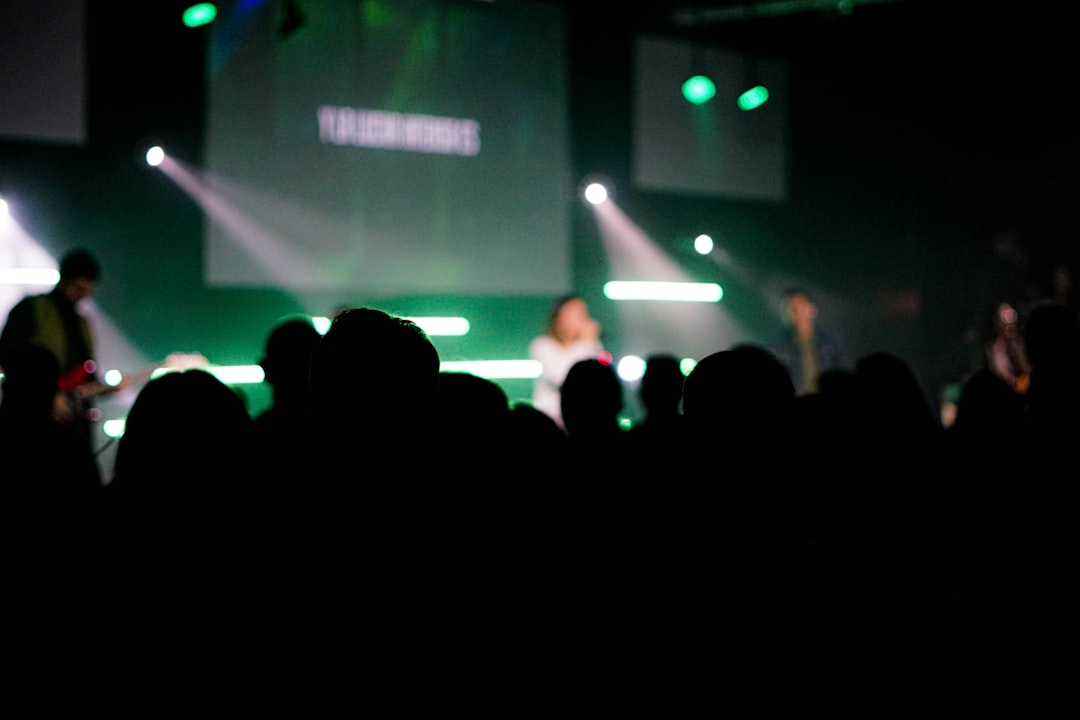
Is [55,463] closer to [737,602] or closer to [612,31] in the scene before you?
[737,602]

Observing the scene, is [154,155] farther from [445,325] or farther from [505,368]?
[505,368]

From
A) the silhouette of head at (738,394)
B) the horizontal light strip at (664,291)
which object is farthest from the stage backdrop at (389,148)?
the silhouette of head at (738,394)

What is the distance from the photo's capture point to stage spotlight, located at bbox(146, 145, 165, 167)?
22.4 ft

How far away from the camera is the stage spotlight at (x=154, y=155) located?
22.4 ft

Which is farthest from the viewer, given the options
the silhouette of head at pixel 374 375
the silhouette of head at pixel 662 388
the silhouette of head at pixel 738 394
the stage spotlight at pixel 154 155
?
the stage spotlight at pixel 154 155

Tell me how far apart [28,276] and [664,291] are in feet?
17.1

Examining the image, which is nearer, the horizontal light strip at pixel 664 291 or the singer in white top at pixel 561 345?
the singer in white top at pixel 561 345

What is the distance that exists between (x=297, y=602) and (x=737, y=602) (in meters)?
0.63

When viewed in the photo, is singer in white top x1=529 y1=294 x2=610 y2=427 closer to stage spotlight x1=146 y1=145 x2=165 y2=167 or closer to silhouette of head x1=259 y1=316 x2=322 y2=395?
stage spotlight x1=146 y1=145 x2=165 y2=167

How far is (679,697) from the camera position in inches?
58.9

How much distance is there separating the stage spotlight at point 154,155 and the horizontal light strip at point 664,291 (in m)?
3.83

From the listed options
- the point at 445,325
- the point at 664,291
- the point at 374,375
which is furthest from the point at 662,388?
the point at 664,291

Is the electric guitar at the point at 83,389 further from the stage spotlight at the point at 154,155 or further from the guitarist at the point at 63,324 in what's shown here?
the stage spotlight at the point at 154,155

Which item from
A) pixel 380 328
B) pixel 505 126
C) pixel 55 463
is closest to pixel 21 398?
pixel 55 463
